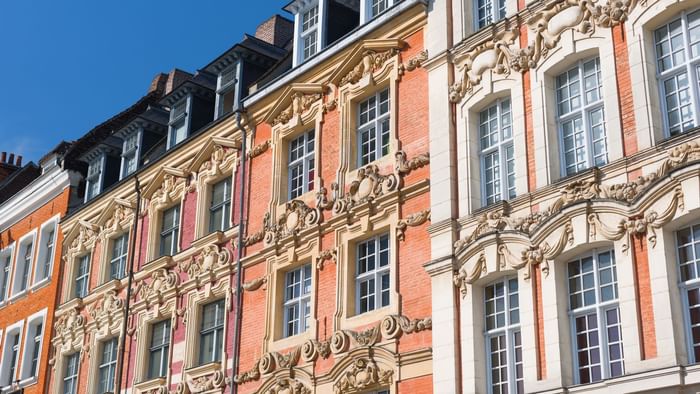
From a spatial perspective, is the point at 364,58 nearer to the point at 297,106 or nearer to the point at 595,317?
the point at 297,106

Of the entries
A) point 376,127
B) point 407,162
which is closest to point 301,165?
point 376,127

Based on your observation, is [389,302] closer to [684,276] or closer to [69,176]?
[684,276]

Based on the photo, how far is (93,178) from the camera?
3416 centimetres

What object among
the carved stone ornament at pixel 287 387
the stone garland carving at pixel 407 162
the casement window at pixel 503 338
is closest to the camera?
the casement window at pixel 503 338

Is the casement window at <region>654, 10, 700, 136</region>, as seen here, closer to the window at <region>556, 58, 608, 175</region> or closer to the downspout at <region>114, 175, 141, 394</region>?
the window at <region>556, 58, 608, 175</region>

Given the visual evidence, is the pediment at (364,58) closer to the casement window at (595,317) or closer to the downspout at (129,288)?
the casement window at (595,317)

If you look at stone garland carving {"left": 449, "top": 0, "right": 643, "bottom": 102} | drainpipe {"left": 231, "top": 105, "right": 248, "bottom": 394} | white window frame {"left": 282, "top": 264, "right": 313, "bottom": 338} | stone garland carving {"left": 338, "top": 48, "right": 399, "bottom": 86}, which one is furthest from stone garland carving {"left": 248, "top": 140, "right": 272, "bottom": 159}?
stone garland carving {"left": 449, "top": 0, "right": 643, "bottom": 102}

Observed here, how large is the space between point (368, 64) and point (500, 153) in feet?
16.2

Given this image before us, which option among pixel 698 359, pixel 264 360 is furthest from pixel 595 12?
pixel 264 360

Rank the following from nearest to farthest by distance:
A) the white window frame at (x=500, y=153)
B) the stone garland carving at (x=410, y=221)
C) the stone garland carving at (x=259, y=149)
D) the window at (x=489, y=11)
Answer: the white window frame at (x=500, y=153) → the stone garland carving at (x=410, y=221) → the window at (x=489, y=11) → the stone garland carving at (x=259, y=149)

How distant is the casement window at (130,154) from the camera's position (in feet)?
107

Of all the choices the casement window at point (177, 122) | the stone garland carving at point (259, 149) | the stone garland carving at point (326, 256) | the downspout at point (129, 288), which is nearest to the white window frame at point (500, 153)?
the stone garland carving at point (326, 256)

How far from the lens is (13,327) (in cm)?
3525

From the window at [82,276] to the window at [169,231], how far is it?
4.08m
